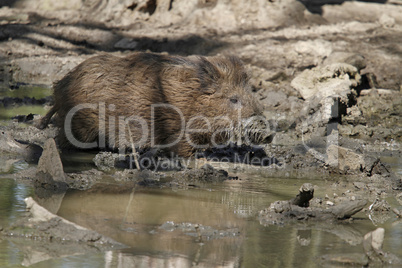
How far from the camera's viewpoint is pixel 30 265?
10.5 ft

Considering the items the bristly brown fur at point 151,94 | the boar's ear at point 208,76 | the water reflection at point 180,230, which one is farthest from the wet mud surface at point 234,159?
the boar's ear at point 208,76

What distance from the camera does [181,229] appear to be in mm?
4031

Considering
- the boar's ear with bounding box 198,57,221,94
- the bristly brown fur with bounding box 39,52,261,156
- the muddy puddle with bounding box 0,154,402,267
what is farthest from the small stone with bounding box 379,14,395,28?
the muddy puddle with bounding box 0,154,402,267

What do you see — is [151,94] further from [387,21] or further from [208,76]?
[387,21]

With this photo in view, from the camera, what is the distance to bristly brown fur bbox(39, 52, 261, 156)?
22.4ft

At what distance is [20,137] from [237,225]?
13.8 feet

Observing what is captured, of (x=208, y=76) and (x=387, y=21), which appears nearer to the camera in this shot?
(x=208, y=76)

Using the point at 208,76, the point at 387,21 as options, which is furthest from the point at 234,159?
the point at 387,21

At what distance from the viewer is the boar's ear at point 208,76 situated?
704 cm

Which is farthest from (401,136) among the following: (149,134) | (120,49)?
(120,49)

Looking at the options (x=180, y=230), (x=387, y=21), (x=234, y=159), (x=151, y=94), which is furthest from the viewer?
(x=387, y=21)

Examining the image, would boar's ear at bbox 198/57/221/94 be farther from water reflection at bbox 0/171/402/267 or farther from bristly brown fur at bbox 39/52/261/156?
water reflection at bbox 0/171/402/267

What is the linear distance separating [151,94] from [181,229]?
3.13 m

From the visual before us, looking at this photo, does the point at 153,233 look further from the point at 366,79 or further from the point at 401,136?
the point at 366,79
